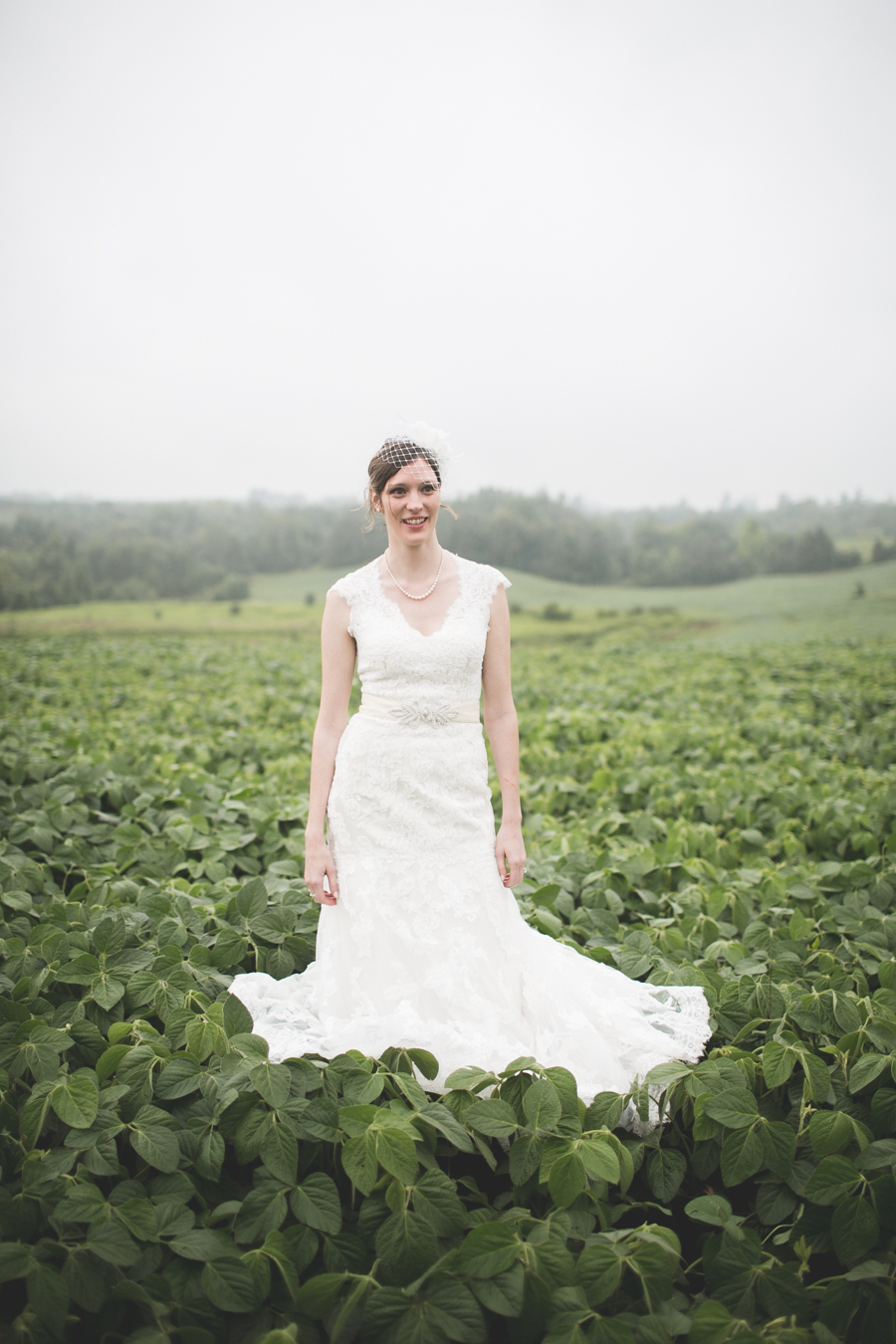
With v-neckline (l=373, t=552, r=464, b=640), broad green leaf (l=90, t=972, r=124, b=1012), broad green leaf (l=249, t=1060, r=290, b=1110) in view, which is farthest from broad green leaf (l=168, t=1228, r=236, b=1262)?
v-neckline (l=373, t=552, r=464, b=640)

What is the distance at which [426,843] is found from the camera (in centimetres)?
248

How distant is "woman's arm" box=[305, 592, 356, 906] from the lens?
2482 mm

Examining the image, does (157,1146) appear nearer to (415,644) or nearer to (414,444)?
(415,644)

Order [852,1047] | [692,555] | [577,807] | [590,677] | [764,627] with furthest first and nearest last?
[692,555], [764,627], [590,677], [577,807], [852,1047]

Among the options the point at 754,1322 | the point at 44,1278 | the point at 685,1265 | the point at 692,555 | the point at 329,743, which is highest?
the point at 692,555

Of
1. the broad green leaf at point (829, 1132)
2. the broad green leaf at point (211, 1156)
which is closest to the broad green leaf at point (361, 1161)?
the broad green leaf at point (211, 1156)

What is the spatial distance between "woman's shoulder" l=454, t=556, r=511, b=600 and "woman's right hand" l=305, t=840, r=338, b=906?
3.29 feet

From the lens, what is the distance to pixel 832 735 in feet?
23.0

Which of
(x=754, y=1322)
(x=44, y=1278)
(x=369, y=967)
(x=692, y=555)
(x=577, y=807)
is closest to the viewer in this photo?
(x=44, y=1278)

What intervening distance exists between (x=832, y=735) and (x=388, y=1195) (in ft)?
21.5

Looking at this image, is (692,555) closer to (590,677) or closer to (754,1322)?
(590,677)

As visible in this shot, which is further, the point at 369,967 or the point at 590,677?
the point at 590,677

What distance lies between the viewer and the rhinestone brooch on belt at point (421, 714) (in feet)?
8.18

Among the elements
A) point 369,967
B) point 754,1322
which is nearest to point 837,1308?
point 754,1322
